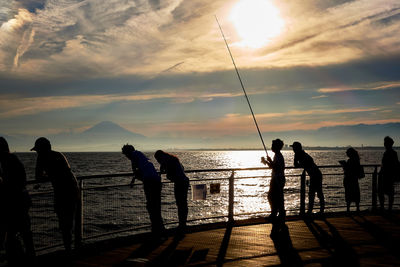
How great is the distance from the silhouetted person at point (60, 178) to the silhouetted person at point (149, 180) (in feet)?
4.72

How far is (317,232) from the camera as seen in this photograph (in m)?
7.76

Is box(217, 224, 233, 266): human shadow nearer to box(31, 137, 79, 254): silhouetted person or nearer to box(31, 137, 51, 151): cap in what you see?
box(31, 137, 79, 254): silhouetted person

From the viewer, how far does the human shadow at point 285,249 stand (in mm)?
5691

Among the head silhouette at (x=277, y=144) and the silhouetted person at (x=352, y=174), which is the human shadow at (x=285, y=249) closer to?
the head silhouette at (x=277, y=144)

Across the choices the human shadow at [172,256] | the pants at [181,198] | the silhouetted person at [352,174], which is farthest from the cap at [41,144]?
the silhouetted person at [352,174]

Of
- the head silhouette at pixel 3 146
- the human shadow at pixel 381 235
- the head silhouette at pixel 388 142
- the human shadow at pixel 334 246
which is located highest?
the head silhouette at pixel 3 146

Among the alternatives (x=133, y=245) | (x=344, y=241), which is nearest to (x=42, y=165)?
(x=133, y=245)

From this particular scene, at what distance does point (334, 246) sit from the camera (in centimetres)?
664

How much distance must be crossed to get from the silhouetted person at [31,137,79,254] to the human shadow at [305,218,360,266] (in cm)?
365

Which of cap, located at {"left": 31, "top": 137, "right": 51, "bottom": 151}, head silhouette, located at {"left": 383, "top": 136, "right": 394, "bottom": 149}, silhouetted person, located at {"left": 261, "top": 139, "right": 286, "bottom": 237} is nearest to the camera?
cap, located at {"left": 31, "top": 137, "right": 51, "bottom": 151}

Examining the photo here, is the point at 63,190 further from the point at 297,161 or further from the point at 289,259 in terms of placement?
the point at 297,161

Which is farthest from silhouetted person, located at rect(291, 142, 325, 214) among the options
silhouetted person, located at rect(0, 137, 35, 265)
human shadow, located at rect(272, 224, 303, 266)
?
silhouetted person, located at rect(0, 137, 35, 265)

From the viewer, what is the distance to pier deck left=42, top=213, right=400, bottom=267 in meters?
5.70

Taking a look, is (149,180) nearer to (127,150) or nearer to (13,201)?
(127,150)
